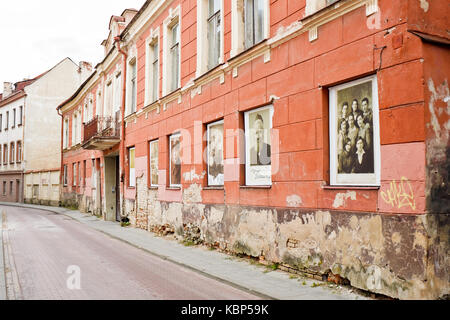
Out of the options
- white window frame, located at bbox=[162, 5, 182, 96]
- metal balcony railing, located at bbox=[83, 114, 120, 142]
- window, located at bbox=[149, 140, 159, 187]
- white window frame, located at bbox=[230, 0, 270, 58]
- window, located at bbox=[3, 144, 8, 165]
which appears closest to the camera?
white window frame, located at bbox=[230, 0, 270, 58]


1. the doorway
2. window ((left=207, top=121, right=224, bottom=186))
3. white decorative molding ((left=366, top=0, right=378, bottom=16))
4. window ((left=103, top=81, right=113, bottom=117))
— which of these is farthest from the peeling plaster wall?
window ((left=103, top=81, right=113, bottom=117))

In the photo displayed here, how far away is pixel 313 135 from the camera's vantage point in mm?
6953

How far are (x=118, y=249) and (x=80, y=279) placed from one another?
12.8ft

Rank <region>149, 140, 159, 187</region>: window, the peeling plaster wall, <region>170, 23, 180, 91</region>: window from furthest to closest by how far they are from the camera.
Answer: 1. <region>149, 140, 159, 187</region>: window
2. <region>170, 23, 180, 91</region>: window
3. the peeling plaster wall

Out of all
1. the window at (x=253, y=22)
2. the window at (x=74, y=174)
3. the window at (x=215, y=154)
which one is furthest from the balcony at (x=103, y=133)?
the window at (x=253, y=22)

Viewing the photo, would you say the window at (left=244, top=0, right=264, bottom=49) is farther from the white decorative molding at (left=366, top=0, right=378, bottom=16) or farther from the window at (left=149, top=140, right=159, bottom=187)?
the window at (left=149, top=140, right=159, bottom=187)

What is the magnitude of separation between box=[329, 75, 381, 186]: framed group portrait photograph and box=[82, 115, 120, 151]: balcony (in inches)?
515

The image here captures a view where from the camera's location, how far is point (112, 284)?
6824mm

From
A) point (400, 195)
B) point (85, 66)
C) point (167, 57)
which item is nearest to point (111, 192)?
point (167, 57)

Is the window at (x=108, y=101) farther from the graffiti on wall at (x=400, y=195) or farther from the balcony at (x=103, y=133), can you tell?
the graffiti on wall at (x=400, y=195)

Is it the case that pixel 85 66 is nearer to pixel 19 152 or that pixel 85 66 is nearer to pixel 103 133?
pixel 19 152

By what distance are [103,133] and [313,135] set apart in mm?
14691

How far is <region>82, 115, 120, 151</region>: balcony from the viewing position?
18131 millimetres
